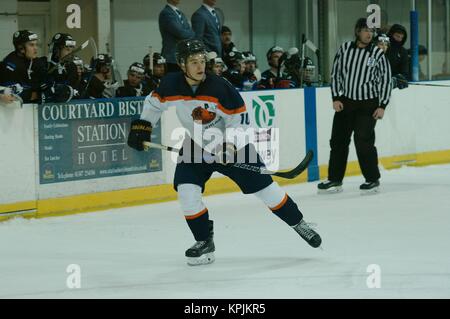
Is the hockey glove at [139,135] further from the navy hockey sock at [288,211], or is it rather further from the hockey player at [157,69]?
the hockey player at [157,69]

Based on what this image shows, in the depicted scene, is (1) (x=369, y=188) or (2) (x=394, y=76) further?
(2) (x=394, y=76)

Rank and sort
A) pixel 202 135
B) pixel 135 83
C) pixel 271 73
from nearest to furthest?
pixel 202 135, pixel 135 83, pixel 271 73

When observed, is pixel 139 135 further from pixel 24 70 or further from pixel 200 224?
pixel 24 70

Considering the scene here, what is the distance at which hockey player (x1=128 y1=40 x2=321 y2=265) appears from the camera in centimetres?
591

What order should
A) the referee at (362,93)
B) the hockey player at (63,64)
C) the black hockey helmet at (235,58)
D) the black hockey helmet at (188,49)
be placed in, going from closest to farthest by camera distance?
the black hockey helmet at (188,49), the hockey player at (63,64), the referee at (362,93), the black hockey helmet at (235,58)

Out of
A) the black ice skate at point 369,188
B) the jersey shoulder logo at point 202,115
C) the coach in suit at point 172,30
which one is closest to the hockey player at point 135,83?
the coach in suit at point 172,30

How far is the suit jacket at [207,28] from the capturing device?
9.66m

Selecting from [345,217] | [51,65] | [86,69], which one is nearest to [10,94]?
[51,65]

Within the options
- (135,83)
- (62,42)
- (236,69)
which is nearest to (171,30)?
(135,83)

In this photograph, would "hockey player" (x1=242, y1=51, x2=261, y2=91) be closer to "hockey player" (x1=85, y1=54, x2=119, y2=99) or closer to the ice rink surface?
the ice rink surface

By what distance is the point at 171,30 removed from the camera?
925cm

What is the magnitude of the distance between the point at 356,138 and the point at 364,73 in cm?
56

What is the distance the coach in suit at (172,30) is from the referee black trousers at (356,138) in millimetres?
1485

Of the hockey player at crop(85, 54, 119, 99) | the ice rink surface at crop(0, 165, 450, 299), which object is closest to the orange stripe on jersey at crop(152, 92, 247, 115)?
the ice rink surface at crop(0, 165, 450, 299)
